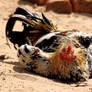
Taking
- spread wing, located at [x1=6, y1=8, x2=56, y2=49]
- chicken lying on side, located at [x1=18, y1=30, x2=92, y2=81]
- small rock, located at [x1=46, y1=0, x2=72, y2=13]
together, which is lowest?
chicken lying on side, located at [x1=18, y1=30, x2=92, y2=81]

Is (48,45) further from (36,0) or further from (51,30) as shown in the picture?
(36,0)

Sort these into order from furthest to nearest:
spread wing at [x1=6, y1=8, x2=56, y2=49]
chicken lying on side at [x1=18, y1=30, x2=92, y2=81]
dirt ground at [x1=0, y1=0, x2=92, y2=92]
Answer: spread wing at [x1=6, y1=8, x2=56, y2=49] < chicken lying on side at [x1=18, y1=30, x2=92, y2=81] < dirt ground at [x1=0, y1=0, x2=92, y2=92]

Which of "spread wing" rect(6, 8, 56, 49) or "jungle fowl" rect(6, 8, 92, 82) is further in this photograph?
"spread wing" rect(6, 8, 56, 49)

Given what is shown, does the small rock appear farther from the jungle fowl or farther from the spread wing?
the jungle fowl

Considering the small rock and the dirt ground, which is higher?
the small rock

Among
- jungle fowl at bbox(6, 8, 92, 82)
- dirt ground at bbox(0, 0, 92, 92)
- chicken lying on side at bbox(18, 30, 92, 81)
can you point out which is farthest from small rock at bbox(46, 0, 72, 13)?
chicken lying on side at bbox(18, 30, 92, 81)

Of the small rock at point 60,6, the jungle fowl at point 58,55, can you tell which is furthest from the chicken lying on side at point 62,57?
the small rock at point 60,6

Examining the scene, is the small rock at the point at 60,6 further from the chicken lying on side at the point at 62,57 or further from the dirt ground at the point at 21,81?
the chicken lying on side at the point at 62,57

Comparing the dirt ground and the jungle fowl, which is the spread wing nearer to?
the jungle fowl

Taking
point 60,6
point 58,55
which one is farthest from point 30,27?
point 60,6

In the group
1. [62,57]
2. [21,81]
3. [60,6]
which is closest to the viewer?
[21,81]

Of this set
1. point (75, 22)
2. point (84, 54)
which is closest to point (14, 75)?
point (84, 54)

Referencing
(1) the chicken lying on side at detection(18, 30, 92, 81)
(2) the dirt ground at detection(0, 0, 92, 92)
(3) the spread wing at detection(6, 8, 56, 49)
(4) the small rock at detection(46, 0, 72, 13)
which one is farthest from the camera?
(4) the small rock at detection(46, 0, 72, 13)

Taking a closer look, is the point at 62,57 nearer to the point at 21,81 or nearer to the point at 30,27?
the point at 21,81
